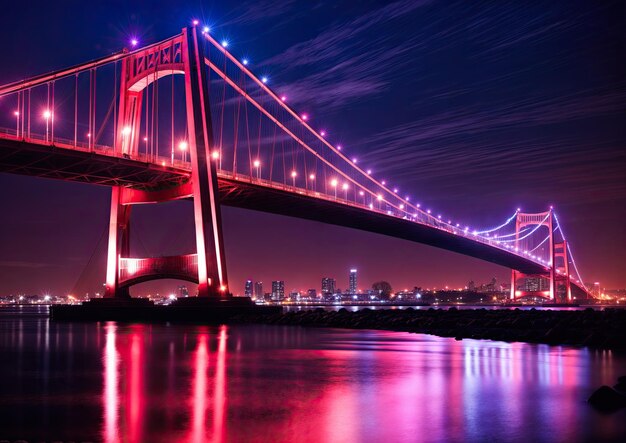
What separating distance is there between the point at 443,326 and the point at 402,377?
634 inches

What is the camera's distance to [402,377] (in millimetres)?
12383

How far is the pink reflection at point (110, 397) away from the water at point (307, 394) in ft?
0.09

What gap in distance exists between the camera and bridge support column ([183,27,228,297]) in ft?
109

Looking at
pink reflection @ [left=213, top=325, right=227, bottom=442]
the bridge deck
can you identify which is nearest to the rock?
pink reflection @ [left=213, top=325, right=227, bottom=442]

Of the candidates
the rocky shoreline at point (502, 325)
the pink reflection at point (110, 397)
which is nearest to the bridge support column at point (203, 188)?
the rocky shoreline at point (502, 325)

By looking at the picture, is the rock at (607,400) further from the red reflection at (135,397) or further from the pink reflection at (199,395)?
the red reflection at (135,397)

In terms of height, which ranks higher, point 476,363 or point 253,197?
point 253,197

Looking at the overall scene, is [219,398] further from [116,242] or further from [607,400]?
[116,242]

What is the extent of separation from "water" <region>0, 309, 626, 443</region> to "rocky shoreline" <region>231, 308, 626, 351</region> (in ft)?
7.41

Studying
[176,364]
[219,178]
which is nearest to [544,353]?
[176,364]

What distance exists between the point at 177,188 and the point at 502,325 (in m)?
18.1

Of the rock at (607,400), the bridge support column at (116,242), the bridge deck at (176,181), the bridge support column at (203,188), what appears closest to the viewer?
the rock at (607,400)

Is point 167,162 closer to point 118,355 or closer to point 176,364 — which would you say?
point 118,355

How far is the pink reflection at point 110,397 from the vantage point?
298 inches
